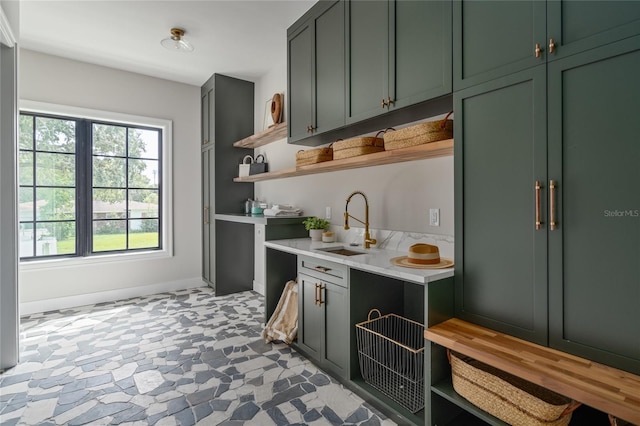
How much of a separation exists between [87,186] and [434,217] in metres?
4.08

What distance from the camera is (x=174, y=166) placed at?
4.60 metres

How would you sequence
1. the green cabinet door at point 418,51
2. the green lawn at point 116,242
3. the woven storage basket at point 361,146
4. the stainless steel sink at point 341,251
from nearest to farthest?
the green cabinet door at point 418,51 → the woven storage basket at point 361,146 → the stainless steel sink at point 341,251 → the green lawn at point 116,242

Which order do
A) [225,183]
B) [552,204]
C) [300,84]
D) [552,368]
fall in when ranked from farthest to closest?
[225,183] → [300,84] → [552,204] → [552,368]

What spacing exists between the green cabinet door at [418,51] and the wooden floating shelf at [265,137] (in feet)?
5.07

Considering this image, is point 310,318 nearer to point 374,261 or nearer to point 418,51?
point 374,261

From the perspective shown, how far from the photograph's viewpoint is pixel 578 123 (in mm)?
1310

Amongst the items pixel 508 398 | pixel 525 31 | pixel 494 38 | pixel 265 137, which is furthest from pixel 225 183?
pixel 508 398

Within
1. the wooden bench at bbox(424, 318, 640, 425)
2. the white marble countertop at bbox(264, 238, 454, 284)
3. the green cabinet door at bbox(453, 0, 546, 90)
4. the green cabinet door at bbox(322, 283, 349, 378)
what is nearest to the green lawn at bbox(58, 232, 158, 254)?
the white marble countertop at bbox(264, 238, 454, 284)

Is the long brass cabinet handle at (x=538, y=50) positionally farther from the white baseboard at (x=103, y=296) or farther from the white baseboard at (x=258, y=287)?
the white baseboard at (x=103, y=296)

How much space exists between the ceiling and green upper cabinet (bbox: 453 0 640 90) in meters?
1.67

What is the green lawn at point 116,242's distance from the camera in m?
4.00

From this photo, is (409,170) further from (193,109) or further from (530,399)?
(193,109)

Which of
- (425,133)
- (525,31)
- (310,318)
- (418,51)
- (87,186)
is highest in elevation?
(418,51)

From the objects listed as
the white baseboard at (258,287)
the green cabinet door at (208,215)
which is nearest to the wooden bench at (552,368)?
the white baseboard at (258,287)
